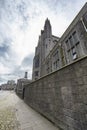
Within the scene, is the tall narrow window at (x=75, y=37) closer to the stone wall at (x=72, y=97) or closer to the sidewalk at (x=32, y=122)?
the stone wall at (x=72, y=97)

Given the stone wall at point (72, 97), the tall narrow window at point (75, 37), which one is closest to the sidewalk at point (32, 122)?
the stone wall at point (72, 97)

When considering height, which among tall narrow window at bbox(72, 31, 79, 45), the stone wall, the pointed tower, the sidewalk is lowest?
the sidewalk

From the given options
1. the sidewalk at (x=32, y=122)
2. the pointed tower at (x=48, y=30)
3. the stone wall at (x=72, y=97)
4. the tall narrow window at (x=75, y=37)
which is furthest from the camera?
the pointed tower at (x=48, y=30)

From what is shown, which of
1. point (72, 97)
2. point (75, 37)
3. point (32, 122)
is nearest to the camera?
point (72, 97)

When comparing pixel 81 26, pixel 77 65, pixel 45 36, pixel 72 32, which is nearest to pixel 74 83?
pixel 77 65

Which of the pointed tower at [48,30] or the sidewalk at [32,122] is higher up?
the pointed tower at [48,30]

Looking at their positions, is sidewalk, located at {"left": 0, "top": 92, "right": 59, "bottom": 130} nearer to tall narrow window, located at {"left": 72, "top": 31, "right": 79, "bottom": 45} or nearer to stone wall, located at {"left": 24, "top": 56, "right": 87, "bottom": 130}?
stone wall, located at {"left": 24, "top": 56, "right": 87, "bottom": 130}

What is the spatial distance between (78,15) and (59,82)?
8.54 m

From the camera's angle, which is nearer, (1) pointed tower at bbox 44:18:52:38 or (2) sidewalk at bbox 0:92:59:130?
(2) sidewalk at bbox 0:92:59:130

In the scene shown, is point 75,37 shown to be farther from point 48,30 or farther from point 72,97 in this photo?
point 48,30

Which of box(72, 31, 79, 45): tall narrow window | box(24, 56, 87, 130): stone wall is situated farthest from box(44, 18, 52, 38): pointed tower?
box(24, 56, 87, 130): stone wall

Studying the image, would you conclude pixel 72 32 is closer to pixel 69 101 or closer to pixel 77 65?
pixel 77 65

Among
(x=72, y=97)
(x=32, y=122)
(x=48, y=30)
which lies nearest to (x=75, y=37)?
(x=72, y=97)

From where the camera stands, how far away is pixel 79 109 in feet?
8.71
